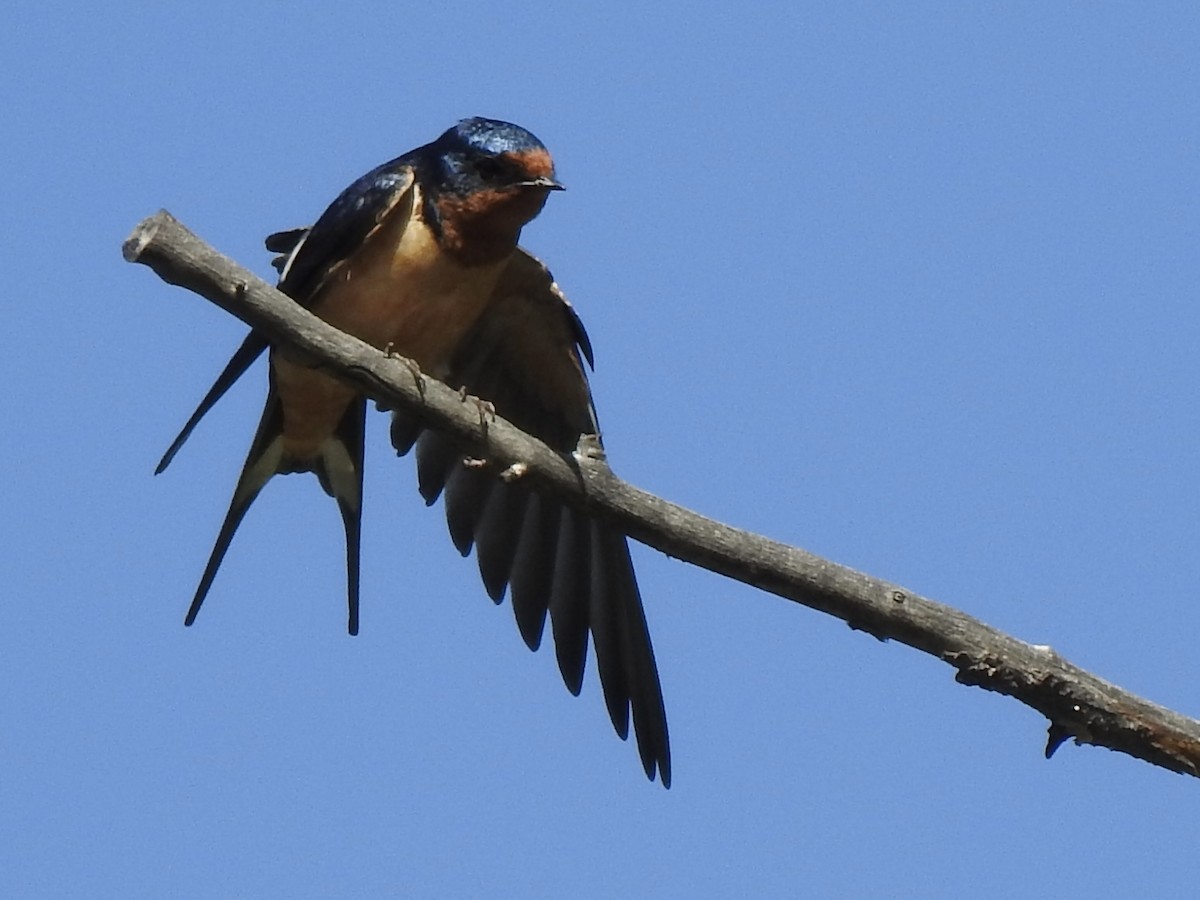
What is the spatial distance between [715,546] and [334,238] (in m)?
1.65

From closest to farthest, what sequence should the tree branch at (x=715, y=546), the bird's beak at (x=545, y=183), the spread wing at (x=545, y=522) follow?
the tree branch at (x=715, y=546) → the bird's beak at (x=545, y=183) → the spread wing at (x=545, y=522)

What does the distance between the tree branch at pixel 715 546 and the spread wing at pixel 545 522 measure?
1460mm

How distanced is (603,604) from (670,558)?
173 cm

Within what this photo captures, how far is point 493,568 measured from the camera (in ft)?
17.4

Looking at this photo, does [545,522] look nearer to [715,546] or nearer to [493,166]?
[493,166]

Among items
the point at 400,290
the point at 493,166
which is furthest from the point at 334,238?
the point at 493,166

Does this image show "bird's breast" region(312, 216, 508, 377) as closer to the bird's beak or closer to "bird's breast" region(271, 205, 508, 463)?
"bird's breast" region(271, 205, 508, 463)

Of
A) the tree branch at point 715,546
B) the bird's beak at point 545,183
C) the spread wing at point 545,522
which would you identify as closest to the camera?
the tree branch at point 715,546

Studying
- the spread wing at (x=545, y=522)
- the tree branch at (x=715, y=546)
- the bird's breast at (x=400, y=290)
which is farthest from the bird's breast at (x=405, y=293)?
the tree branch at (x=715, y=546)

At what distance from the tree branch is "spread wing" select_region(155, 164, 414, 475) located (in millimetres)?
1202

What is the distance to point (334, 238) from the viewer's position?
459cm

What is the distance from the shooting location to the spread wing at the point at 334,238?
4.53 metres

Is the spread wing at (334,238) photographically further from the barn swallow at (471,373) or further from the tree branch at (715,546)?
the tree branch at (715,546)

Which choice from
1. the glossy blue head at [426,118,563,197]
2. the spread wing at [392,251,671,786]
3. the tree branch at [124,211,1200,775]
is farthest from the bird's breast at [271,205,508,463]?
the tree branch at [124,211,1200,775]
